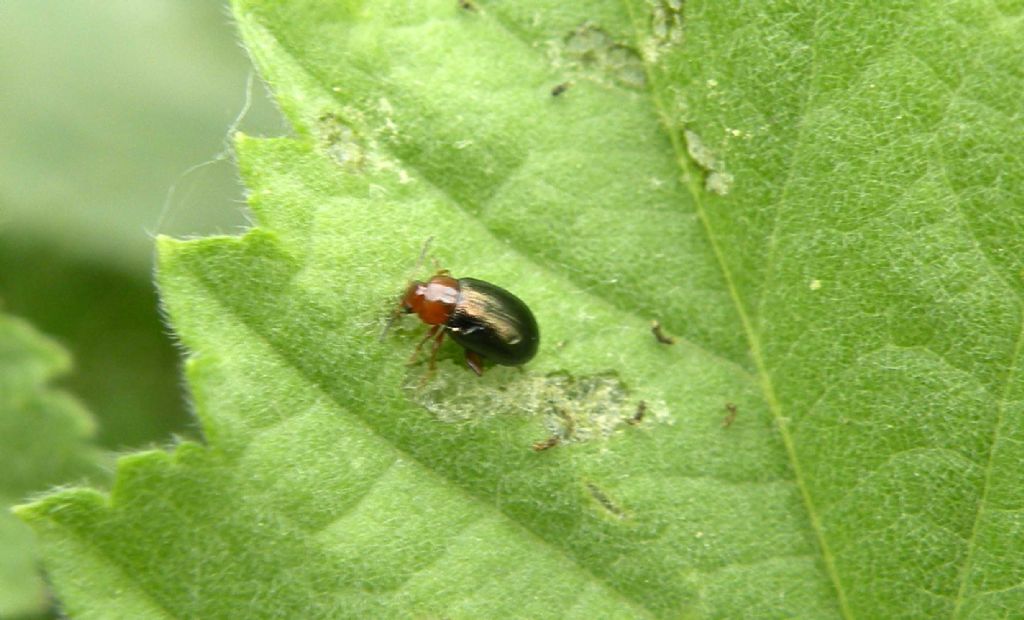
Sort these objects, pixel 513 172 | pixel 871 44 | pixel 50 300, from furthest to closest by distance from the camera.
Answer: pixel 50 300 → pixel 513 172 → pixel 871 44

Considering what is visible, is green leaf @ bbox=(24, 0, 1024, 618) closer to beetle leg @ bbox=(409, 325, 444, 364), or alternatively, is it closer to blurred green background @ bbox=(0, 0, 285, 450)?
beetle leg @ bbox=(409, 325, 444, 364)

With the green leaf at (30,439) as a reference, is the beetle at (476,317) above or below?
above

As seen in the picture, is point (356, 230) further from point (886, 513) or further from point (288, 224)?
point (886, 513)

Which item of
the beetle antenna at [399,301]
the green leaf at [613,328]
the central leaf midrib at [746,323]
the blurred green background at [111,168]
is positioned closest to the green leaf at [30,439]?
the blurred green background at [111,168]

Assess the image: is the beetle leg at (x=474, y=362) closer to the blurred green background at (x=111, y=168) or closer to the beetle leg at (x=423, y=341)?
the beetle leg at (x=423, y=341)

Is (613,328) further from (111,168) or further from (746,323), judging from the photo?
(111,168)

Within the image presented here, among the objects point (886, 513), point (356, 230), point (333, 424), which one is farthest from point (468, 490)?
point (886, 513)

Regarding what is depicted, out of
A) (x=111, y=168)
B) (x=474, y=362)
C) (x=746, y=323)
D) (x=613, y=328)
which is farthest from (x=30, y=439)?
(x=746, y=323)
